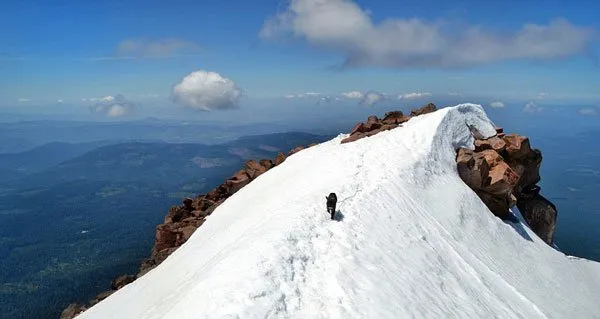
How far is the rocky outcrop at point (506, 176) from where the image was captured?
38.0 m

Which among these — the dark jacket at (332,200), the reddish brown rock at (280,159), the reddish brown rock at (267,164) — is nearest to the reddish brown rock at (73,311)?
the dark jacket at (332,200)

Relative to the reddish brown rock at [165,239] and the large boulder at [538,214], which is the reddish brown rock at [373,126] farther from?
the reddish brown rock at [165,239]

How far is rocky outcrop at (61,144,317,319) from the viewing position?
1419 inches

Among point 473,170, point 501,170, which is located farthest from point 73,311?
point 501,170

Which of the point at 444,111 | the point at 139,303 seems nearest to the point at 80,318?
the point at 139,303

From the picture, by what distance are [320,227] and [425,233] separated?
25.8 feet

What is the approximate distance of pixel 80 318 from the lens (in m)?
29.1

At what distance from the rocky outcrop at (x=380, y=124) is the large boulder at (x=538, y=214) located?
48.7 ft

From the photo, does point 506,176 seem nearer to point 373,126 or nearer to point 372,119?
point 373,126

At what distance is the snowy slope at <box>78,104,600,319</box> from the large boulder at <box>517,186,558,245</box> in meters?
5.56

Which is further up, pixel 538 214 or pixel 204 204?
pixel 204 204

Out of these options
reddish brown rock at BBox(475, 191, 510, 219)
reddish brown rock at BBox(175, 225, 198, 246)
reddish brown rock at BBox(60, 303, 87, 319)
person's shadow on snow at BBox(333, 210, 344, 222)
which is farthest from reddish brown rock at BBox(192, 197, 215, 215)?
reddish brown rock at BBox(475, 191, 510, 219)

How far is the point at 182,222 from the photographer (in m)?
42.2

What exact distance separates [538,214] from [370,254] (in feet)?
121
